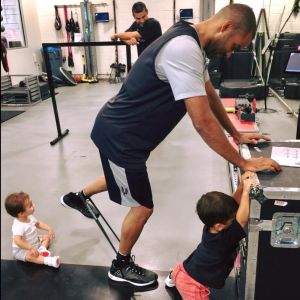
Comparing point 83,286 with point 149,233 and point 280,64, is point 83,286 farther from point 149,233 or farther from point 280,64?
point 280,64

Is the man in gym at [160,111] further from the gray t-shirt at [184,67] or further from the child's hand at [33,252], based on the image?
the child's hand at [33,252]

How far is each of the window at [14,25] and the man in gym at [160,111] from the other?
7.06 m

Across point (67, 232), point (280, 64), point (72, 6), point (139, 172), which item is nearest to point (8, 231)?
point (67, 232)

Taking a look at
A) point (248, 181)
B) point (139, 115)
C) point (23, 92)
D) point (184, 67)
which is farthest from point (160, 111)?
point (23, 92)

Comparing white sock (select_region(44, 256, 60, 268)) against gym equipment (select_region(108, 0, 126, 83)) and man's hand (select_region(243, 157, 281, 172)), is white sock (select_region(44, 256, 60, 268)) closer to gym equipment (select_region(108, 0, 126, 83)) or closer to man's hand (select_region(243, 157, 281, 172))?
man's hand (select_region(243, 157, 281, 172))

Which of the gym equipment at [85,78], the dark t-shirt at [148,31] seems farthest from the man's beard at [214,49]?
the gym equipment at [85,78]

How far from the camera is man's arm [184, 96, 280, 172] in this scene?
1.43m

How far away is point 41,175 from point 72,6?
657cm

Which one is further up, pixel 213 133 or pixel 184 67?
pixel 184 67

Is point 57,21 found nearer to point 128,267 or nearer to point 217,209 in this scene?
point 128,267

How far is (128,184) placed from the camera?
1.75 metres

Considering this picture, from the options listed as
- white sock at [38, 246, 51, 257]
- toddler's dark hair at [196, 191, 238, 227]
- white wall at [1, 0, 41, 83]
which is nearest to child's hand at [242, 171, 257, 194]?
toddler's dark hair at [196, 191, 238, 227]

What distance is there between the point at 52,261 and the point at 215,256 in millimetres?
1109

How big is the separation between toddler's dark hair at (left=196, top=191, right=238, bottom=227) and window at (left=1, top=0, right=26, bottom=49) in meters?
7.48
